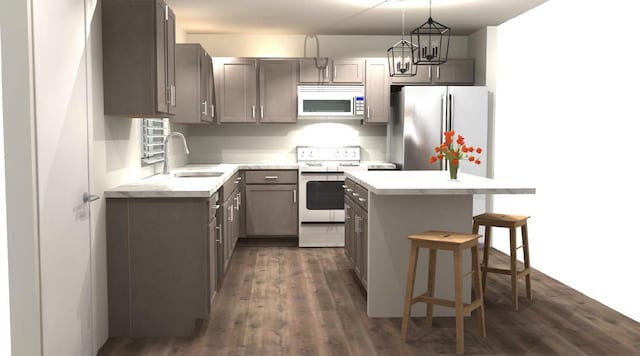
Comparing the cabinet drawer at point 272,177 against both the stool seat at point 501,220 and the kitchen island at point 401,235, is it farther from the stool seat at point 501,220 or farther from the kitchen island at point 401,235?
Result: the stool seat at point 501,220

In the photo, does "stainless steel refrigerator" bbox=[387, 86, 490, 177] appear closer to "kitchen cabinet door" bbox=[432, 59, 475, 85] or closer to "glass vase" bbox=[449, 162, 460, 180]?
"kitchen cabinet door" bbox=[432, 59, 475, 85]

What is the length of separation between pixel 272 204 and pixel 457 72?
2571mm

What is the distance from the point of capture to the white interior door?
268 centimetres

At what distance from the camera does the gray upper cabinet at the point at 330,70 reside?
6770 mm

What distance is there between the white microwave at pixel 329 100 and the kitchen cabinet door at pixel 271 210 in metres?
0.89

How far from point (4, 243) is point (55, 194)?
33 cm

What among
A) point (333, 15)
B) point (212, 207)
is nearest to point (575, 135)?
point (333, 15)

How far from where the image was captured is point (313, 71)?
677 centimetres

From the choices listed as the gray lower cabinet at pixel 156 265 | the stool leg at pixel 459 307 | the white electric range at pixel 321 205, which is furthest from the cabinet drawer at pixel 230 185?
the stool leg at pixel 459 307

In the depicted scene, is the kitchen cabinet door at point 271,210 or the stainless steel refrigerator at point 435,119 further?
the kitchen cabinet door at point 271,210

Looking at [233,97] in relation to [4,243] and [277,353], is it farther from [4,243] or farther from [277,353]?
[4,243]

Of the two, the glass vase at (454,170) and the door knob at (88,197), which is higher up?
the glass vase at (454,170)

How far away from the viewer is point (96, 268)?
135 inches

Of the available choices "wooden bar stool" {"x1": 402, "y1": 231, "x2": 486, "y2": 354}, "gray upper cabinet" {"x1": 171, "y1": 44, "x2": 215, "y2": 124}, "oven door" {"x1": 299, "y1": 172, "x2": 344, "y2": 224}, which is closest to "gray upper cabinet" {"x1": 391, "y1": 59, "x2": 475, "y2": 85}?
"oven door" {"x1": 299, "y1": 172, "x2": 344, "y2": 224}
